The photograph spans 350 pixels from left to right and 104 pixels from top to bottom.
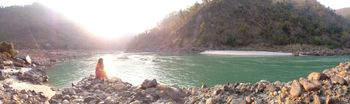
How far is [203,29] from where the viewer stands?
316 ft

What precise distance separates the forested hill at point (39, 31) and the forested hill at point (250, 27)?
37.3 m

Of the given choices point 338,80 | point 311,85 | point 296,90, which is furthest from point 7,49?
point 338,80

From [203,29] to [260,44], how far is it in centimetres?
1481

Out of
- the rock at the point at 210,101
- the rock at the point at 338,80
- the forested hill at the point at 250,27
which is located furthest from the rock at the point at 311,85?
the forested hill at the point at 250,27

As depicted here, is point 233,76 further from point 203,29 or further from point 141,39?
point 141,39

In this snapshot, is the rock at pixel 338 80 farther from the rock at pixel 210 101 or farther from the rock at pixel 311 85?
the rock at pixel 210 101

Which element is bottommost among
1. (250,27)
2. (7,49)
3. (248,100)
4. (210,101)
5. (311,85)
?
(210,101)

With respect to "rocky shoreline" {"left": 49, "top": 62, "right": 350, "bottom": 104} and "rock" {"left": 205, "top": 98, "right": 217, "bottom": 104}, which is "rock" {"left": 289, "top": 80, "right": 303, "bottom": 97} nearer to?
"rocky shoreline" {"left": 49, "top": 62, "right": 350, "bottom": 104}

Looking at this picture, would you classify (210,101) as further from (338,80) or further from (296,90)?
(338,80)

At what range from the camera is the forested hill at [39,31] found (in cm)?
12950

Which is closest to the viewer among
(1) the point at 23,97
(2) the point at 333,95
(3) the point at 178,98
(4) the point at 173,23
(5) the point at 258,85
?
(2) the point at 333,95

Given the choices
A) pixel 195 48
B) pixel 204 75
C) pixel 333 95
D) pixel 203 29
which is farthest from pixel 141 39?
pixel 333 95

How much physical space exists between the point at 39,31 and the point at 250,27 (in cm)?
7878

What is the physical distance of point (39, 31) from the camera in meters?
142
